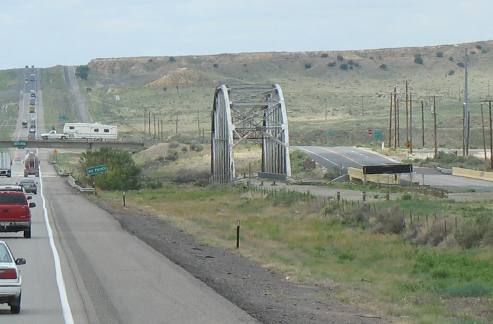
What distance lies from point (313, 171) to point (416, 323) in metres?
79.0

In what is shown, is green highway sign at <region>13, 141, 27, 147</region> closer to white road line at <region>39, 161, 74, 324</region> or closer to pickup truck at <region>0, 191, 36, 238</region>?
white road line at <region>39, 161, 74, 324</region>

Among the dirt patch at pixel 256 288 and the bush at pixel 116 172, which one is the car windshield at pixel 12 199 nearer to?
the dirt patch at pixel 256 288

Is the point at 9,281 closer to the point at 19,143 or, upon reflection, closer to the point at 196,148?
the point at 19,143

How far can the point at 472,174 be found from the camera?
82.1m

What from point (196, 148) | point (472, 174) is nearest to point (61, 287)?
point (472, 174)

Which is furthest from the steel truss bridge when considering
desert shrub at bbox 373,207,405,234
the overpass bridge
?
desert shrub at bbox 373,207,405,234

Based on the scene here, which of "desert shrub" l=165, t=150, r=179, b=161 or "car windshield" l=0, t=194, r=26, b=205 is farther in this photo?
"desert shrub" l=165, t=150, r=179, b=161

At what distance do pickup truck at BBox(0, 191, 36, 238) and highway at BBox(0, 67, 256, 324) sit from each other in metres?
0.49

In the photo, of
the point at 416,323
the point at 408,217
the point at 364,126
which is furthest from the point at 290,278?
the point at 364,126

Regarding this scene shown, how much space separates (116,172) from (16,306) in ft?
262

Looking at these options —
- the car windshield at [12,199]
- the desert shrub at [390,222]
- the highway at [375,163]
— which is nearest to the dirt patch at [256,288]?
the car windshield at [12,199]

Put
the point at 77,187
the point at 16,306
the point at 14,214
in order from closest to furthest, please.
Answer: the point at 16,306, the point at 14,214, the point at 77,187

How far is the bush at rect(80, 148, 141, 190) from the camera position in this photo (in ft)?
321

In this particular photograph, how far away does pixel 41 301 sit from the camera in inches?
832
